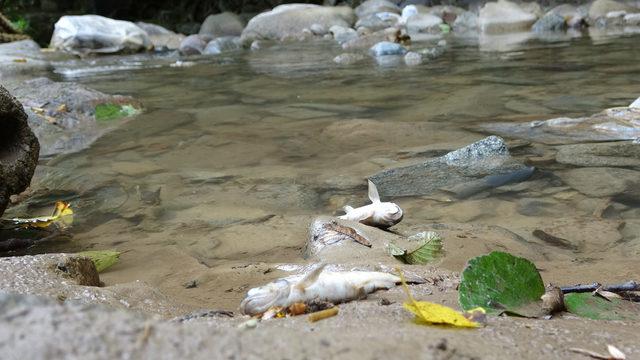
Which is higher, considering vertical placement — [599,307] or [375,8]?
[375,8]

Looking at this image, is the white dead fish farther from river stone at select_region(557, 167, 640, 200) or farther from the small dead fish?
river stone at select_region(557, 167, 640, 200)

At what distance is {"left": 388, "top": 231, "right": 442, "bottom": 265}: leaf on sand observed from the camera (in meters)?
1.91

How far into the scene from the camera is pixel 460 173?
115 inches

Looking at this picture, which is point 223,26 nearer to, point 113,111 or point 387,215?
point 113,111

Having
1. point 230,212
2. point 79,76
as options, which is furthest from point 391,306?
point 79,76

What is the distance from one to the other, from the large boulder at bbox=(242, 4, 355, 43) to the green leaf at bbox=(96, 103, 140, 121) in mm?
9311

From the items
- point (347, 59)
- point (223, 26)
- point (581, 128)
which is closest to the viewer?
point (581, 128)

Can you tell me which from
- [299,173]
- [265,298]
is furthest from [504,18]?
[265,298]

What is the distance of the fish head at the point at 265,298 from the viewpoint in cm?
128

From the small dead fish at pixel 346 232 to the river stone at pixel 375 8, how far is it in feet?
45.9

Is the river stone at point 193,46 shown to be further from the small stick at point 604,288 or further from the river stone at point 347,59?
the small stick at point 604,288

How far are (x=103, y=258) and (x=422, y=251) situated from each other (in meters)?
1.02

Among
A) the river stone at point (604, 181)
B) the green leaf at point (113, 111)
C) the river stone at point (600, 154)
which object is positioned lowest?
the river stone at point (604, 181)

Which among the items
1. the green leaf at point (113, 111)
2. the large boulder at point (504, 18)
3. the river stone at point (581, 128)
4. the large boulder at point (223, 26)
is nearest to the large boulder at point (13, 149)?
the river stone at point (581, 128)
